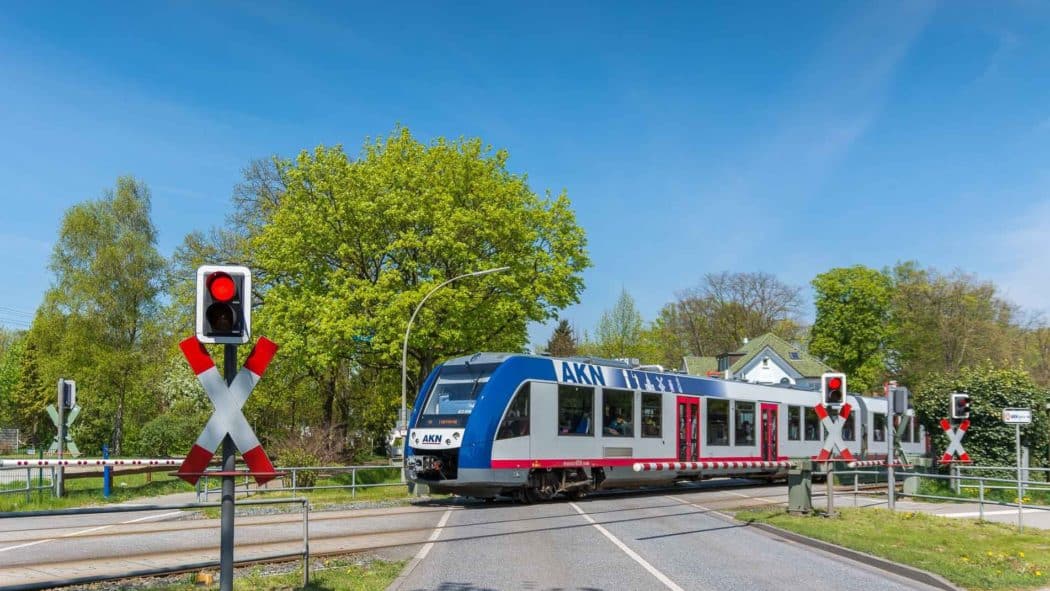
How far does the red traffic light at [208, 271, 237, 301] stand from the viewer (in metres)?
7.07

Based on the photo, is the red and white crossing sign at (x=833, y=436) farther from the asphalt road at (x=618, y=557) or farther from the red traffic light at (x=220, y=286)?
the red traffic light at (x=220, y=286)

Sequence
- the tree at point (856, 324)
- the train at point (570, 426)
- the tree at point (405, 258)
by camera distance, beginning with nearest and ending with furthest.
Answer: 1. the train at point (570, 426)
2. the tree at point (405, 258)
3. the tree at point (856, 324)

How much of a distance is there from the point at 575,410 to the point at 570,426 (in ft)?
1.38

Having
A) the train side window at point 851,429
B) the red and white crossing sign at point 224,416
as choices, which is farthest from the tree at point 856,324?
the red and white crossing sign at point 224,416

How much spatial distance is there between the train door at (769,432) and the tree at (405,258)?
10217 millimetres

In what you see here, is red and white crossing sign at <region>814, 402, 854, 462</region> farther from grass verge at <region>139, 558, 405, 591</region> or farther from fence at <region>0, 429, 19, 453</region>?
fence at <region>0, 429, 19, 453</region>

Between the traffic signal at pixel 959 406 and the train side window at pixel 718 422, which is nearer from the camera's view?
the traffic signal at pixel 959 406

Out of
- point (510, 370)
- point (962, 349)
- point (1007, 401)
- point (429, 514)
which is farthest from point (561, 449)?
point (962, 349)

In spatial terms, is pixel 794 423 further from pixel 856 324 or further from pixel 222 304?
pixel 856 324

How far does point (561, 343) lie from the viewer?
87.5 m

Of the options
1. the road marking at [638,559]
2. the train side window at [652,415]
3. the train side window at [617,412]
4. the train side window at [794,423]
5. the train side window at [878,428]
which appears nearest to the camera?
the road marking at [638,559]

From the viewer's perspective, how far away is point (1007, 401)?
2614 cm

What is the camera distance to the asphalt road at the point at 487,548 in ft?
34.4

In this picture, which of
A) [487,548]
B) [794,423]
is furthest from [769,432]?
[487,548]
